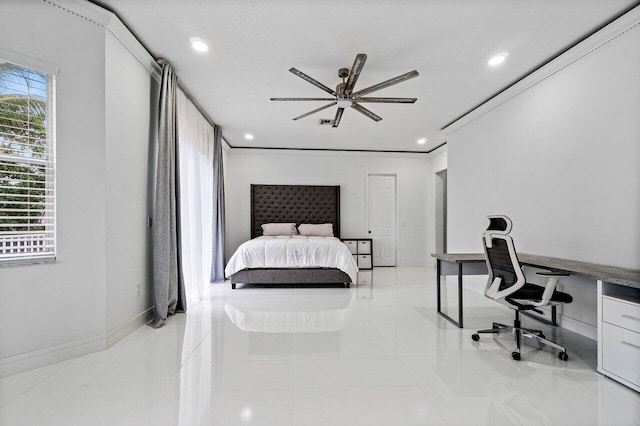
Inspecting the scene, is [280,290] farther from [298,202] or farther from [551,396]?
[551,396]

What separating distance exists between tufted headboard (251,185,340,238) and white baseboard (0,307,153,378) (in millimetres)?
3935

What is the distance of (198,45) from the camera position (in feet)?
8.79

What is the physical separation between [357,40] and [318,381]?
278cm

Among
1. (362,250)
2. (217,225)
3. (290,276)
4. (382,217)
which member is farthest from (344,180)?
(217,225)

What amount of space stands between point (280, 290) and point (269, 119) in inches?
108

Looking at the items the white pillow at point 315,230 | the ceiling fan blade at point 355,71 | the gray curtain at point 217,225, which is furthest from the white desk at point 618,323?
the gray curtain at point 217,225

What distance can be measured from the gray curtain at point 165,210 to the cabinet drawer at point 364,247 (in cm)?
406

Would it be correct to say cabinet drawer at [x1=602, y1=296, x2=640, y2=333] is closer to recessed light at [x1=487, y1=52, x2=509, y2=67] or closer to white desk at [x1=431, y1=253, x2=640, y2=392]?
white desk at [x1=431, y1=253, x2=640, y2=392]

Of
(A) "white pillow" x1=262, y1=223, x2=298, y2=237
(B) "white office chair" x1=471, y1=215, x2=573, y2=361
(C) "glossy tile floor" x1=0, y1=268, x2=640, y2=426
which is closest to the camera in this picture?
(C) "glossy tile floor" x1=0, y1=268, x2=640, y2=426

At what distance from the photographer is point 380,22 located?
7.72 feet

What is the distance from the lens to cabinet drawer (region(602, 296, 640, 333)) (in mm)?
1799

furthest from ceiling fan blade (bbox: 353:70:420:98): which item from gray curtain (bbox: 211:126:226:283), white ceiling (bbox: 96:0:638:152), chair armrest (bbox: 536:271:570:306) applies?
gray curtain (bbox: 211:126:226:283)

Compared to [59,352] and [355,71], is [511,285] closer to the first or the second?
[355,71]

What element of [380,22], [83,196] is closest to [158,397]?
[83,196]
